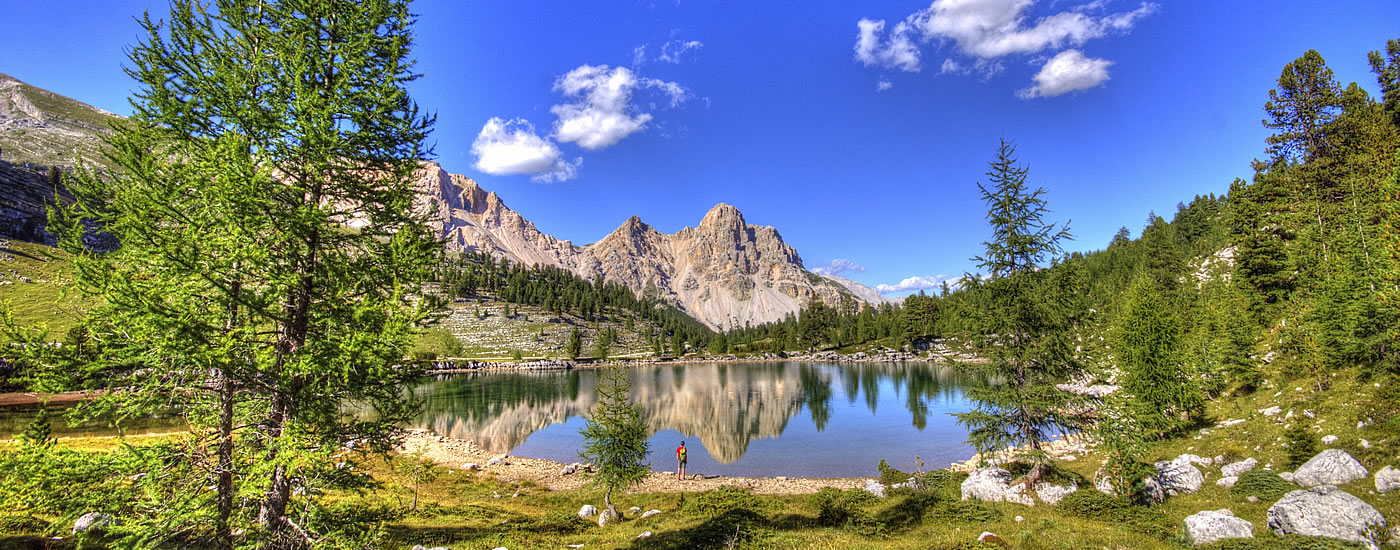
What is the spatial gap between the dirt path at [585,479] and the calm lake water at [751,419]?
2.82m

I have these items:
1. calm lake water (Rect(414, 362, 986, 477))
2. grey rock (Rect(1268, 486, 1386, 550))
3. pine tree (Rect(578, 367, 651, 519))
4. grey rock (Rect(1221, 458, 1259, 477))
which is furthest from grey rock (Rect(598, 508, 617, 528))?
grey rock (Rect(1221, 458, 1259, 477))

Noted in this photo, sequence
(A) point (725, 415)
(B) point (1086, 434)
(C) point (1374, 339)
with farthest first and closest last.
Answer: (A) point (725, 415) → (C) point (1374, 339) → (B) point (1086, 434)

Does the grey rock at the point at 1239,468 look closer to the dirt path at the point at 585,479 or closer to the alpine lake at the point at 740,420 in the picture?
the alpine lake at the point at 740,420

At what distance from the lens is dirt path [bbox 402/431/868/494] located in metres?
27.1

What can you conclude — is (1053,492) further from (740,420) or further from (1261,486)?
Answer: (740,420)

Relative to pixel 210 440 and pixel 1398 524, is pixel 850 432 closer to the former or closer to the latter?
pixel 1398 524

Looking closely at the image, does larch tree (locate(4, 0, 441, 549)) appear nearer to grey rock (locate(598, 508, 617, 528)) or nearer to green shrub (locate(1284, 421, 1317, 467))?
grey rock (locate(598, 508, 617, 528))

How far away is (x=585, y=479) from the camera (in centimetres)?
3019

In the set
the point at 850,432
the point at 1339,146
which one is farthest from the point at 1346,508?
the point at 1339,146

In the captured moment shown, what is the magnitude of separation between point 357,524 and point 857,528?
14.2 metres

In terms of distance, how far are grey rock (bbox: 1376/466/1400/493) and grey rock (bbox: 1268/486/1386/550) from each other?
8.18 feet

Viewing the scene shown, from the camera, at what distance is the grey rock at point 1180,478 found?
16.7 m

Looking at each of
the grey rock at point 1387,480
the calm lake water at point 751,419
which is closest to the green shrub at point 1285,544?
the grey rock at point 1387,480

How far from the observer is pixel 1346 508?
11.1 metres
